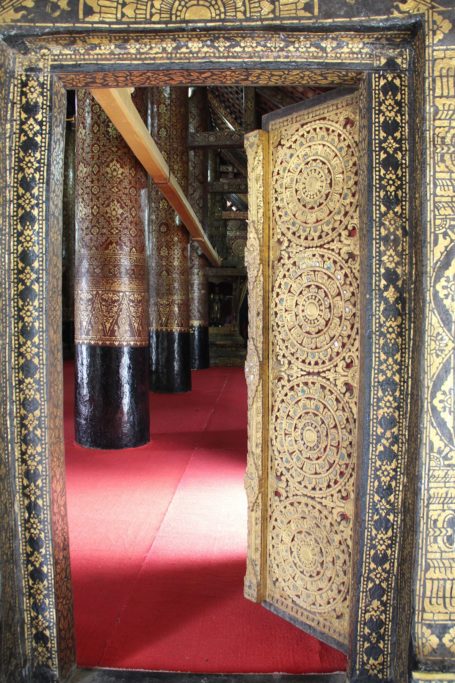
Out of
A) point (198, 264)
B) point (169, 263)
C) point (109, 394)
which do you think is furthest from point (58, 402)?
point (198, 264)

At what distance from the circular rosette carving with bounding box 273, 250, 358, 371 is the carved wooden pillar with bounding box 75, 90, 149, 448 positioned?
9.69 ft

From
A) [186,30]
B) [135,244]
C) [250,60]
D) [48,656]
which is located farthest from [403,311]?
[135,244]

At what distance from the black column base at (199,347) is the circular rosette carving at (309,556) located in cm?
1031

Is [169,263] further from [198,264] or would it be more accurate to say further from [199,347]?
[199,347]

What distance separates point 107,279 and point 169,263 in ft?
12.1

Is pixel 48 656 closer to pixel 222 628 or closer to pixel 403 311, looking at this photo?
pixel 222 628

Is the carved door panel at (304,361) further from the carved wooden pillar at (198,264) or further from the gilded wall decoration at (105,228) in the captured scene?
the carved wooden pillar at (198,264)

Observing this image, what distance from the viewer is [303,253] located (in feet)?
7.71

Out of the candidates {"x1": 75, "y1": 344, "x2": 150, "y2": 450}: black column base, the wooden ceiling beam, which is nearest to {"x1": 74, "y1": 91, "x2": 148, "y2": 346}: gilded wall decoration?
{"x1": 75, "y1": 344, "x2": 150, "y2": 450}: black column base

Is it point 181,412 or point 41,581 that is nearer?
point 41,581

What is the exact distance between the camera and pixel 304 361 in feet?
7.70

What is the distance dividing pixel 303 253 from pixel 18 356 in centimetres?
121

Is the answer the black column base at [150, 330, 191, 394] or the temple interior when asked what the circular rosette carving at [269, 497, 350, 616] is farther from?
the black column base at [150, 330, 191, 394]

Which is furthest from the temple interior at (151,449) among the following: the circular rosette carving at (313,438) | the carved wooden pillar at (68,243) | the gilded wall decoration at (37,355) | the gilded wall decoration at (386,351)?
the carved wooden pillar at (68,243)
